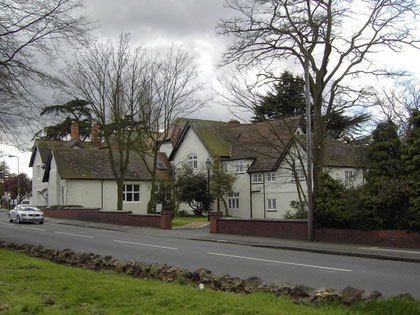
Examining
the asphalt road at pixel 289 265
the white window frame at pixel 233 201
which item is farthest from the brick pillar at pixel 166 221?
the white window frame at pixel 233 201

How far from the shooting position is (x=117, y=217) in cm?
3391

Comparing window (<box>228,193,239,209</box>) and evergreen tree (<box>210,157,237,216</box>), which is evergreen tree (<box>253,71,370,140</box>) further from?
window (<box>228,193,239,209</box>)

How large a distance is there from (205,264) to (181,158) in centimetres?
3811

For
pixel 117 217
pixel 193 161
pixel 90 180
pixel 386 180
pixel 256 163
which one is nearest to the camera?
pixel 386 180

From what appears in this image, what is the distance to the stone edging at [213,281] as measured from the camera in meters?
6.62

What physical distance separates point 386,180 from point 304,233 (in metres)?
4.41

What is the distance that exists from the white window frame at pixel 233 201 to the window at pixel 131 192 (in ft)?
34.7

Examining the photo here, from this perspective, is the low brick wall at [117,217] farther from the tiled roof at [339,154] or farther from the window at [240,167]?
the tiled roof at [339,154]

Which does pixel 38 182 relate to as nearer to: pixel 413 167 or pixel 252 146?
pixel 252 146

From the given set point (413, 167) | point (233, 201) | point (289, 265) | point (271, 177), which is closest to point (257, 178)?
point (271, 177)

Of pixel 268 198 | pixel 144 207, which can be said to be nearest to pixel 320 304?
pixel 268 198

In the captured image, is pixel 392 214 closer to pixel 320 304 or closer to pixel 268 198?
pixel 320 304

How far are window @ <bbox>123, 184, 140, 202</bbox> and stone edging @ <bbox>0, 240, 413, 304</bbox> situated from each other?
122 ft

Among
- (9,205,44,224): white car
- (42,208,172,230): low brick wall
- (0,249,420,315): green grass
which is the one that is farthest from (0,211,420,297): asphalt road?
(9,205,44,224): white car
